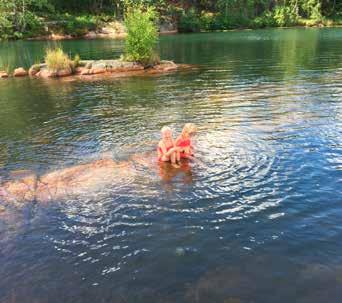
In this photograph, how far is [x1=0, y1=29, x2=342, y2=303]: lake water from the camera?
28.2 feet

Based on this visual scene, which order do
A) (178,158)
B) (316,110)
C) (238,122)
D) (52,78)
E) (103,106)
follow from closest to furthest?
(178,158), (238,122), (316,110), (103,106), (52,78)

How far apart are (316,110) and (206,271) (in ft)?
46.9

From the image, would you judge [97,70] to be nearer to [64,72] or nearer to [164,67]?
[64,72]

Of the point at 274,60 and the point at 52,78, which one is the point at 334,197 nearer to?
the point at 52,78

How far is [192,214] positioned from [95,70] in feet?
92.2

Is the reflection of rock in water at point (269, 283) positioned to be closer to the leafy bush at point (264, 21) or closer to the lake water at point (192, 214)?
the lake water at point (192, 214)

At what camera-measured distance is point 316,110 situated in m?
20.9

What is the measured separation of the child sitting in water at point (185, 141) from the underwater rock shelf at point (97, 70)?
22.9 m

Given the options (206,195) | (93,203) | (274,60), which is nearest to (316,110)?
(206,195)

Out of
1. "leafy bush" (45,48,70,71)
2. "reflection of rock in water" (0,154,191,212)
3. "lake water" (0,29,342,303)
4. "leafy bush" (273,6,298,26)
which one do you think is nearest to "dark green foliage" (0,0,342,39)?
"leafy bush" (273,6,298,26)

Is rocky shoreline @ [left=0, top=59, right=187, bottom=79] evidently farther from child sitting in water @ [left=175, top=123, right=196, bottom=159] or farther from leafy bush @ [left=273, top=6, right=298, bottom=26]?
leafy bush @ [left=273, top=6, right=298, bottom=26]

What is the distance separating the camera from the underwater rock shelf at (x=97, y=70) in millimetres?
36469

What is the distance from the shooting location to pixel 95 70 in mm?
37031

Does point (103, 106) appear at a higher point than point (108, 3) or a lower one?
lower
